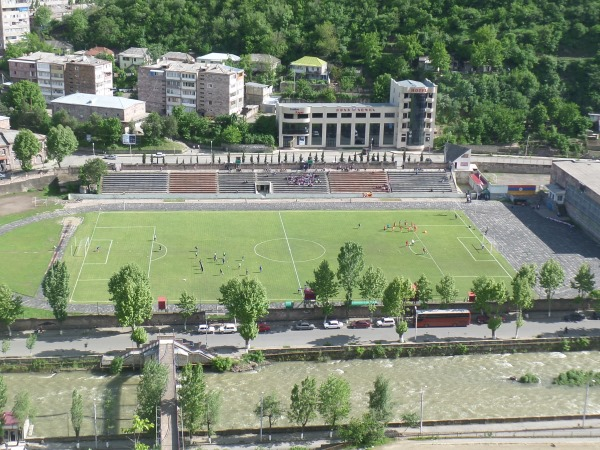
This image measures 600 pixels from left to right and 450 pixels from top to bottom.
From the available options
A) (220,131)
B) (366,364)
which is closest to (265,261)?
(366,364)

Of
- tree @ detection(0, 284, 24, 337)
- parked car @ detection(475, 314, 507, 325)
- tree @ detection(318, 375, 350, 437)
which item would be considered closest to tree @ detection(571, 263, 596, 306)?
parked car @ detection(475, 314, 507, 325)

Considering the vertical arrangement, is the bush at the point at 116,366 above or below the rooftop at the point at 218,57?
below

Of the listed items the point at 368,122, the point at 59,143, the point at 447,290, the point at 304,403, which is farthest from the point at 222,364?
the point at 368,122

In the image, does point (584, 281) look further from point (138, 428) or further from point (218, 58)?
point (218, 58)

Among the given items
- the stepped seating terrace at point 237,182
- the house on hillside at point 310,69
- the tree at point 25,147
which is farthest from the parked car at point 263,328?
the house on hillside at point 310,69

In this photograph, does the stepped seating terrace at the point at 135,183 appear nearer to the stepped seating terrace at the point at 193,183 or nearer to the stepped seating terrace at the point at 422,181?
the stepped seating terrace at the point at 193,183

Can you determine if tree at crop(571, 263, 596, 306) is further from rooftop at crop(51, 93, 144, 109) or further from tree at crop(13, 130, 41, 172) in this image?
rooftop at crop(51, 93, 144, 109)
